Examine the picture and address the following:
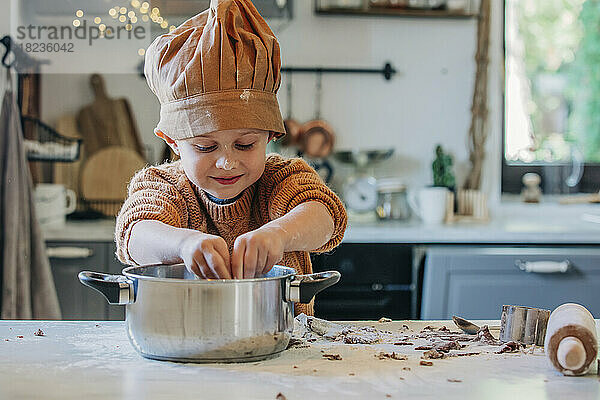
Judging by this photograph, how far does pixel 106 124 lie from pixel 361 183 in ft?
2.81

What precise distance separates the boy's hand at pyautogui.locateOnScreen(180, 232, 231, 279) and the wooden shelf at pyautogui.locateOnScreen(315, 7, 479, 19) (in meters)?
1.85

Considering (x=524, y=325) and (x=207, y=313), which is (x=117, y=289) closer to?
(x=207, y=313)

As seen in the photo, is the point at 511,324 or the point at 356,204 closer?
the point at 511,324

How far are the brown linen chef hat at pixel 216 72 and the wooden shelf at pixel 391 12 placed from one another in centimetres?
161

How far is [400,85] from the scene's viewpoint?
2732mm

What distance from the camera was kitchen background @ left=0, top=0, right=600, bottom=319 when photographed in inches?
89.0

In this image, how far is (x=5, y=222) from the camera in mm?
2227

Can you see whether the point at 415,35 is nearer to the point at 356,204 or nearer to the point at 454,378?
the point at 356,204

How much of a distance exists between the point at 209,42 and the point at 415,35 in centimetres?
183

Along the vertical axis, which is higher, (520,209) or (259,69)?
(259,69)

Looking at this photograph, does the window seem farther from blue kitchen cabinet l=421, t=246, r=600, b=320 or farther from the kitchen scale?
blue kitchen cabinet l=421, t=246, r=600, b=320

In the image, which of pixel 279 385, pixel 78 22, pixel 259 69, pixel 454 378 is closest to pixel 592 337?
pixel 454 378

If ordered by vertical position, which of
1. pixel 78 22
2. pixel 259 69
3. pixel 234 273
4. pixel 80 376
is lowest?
pixel 80 376

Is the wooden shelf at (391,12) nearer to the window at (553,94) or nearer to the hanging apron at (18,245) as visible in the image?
the window at (553,94)
